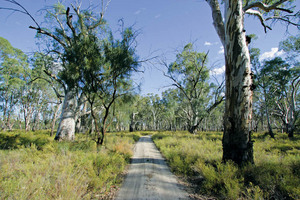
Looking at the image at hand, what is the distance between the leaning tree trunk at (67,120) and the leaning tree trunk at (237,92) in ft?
29.5

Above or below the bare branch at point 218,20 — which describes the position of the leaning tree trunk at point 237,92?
below

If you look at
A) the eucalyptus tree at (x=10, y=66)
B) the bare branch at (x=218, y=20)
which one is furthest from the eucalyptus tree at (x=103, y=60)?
the eucalyptus tree at (x=10, y=66)

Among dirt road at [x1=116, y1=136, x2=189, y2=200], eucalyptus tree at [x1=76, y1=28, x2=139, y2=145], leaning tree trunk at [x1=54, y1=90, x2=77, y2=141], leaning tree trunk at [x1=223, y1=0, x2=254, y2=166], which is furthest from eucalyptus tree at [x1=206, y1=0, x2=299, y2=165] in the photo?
leaning tree trunk at [x1=54, y1=90, x2=77, y2=141]

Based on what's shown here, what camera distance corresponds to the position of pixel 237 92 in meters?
4.11

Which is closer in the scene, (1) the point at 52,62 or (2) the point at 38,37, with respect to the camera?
(1) the point at 52,62

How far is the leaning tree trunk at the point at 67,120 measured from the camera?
27.4 feet

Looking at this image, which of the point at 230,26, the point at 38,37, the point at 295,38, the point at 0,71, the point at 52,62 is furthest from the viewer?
the point at 0,71

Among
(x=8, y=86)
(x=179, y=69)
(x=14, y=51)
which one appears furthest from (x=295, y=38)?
(x=8, y=86)

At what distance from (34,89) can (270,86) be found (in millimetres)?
40395

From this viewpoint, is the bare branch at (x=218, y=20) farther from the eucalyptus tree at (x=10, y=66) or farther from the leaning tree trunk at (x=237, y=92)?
the eucalyptus tree at (x=10, y=66)

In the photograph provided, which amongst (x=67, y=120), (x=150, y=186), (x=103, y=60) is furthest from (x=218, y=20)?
(x=67, y=120)

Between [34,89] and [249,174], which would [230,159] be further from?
[34,89]

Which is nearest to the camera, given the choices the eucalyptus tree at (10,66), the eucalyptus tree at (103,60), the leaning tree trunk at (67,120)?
the eucalyptus tree at (103,60)

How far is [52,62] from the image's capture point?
8.78 meters
